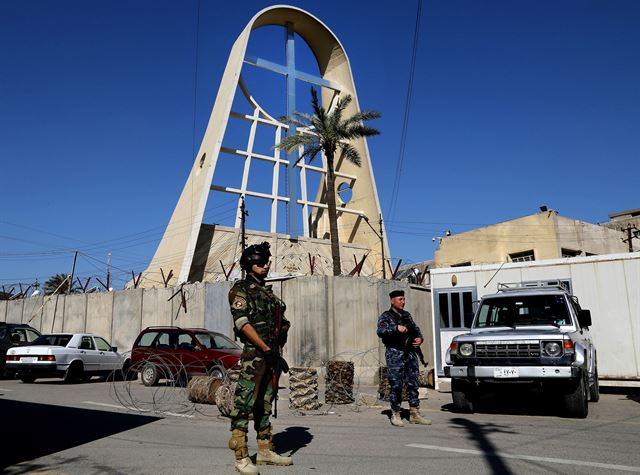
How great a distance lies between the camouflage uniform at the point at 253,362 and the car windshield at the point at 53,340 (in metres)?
14.3

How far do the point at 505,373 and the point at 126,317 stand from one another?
2230cm

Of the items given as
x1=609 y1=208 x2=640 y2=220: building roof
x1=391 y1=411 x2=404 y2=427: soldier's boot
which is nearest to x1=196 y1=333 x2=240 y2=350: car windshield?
x1=391 y1=411 x2=404 y2=427: soldier's boot

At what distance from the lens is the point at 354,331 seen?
19938 mm

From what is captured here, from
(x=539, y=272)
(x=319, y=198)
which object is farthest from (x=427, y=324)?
(x=319, y=198)

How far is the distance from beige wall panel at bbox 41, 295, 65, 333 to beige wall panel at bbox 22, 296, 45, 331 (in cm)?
42

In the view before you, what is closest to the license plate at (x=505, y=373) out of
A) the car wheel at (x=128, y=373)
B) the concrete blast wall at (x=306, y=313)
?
the car wheel at (x=128, y=373)

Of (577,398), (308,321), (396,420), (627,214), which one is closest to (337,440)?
(396,420)

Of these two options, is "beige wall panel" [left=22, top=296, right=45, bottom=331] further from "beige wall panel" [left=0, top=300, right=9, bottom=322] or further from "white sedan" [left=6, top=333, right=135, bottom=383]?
"white sedan" [left=6, top=333, right=135, bottom=383]

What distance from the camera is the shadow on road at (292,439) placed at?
6066 mm

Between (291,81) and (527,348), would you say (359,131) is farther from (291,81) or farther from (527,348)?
(527,348)

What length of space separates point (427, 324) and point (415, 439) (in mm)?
16252

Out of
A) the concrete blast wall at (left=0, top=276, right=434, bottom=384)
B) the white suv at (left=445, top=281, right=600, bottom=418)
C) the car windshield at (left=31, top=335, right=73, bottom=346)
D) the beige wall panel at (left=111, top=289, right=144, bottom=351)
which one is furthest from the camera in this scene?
the beige wall panel at (left=111, top=289, right=144, bottom=351)

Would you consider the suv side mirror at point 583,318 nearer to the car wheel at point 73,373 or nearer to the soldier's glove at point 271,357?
the soldier's glove at point 271,357

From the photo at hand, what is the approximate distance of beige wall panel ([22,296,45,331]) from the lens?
31486 millimetres
